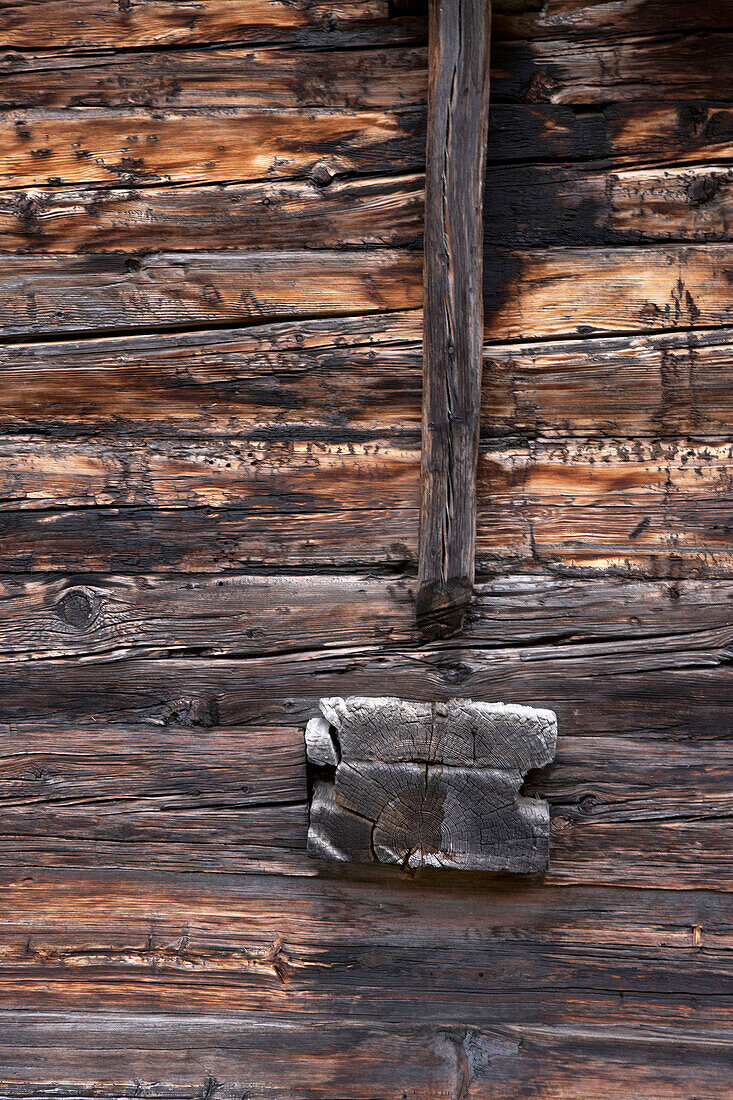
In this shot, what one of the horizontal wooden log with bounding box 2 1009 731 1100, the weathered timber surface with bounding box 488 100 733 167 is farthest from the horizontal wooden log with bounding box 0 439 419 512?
the horizontal wooden log with bounding box 2 1009 731 1100

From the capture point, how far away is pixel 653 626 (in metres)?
1.58

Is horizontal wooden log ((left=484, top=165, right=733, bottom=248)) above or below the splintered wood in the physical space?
above

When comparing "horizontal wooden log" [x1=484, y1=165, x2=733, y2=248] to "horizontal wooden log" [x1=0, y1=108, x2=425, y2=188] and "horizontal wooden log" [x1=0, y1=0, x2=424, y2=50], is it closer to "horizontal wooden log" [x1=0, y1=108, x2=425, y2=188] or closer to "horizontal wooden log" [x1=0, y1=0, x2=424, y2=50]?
"horizontal wooden log" [x1=0, y1=108, x2=425, y2=188]

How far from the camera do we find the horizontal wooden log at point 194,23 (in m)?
1.58

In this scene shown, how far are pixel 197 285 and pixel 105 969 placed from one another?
5.23 ft

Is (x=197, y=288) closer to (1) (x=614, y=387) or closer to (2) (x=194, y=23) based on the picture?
(2) (x=194, y=23)

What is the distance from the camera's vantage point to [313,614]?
1.62 meters

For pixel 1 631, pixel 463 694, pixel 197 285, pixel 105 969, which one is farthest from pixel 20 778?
pixel 197 285

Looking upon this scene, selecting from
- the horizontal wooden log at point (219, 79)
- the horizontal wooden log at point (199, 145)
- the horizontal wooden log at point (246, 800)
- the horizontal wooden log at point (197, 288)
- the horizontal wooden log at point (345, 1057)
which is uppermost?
the horizontal wooden log at point (219, 79)

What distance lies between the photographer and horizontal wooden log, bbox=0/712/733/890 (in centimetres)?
157

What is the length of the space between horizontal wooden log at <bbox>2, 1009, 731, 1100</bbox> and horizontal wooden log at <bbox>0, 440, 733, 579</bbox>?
1.04 metres

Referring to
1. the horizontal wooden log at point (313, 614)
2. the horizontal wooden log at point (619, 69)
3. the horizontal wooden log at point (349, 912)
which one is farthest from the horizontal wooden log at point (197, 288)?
the horizontal wooden log at point (349, 912)

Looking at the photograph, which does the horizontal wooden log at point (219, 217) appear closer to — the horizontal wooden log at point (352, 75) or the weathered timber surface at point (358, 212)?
the weathered timber surface at point (358, 212)

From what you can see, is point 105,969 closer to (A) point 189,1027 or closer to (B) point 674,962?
(A) point 189,1027
